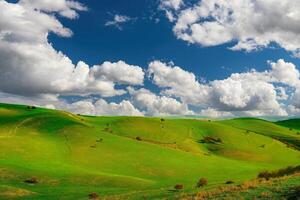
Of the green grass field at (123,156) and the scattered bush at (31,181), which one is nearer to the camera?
the green grass field at (123,156)

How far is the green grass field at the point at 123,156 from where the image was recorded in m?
62.5

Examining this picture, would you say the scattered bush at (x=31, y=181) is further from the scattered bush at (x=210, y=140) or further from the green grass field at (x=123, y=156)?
the scattered bush at (x=210, y=140)

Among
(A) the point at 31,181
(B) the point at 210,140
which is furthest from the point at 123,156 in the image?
(B) the point at 210,140

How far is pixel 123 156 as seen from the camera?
100688 millimetres


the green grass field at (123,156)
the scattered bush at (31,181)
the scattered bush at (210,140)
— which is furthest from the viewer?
the scattered bush at (210,140)

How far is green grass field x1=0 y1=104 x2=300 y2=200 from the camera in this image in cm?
6250

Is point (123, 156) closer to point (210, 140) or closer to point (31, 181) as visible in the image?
point (31, 181)

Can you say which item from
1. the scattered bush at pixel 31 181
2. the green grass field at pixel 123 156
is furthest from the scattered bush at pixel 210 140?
the scattered bush at pixel 31 181

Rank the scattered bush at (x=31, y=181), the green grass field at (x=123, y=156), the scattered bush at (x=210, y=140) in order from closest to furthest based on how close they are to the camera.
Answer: the green grass field at (x=123, y=156) → the scattered bush at (x=31, y=181) → the scattered bush at (x=210, y=140)

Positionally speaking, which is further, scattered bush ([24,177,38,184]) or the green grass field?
scattered bush ([24,177,38,184])

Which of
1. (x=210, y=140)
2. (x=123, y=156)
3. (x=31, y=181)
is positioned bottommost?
(x=31, y=181)

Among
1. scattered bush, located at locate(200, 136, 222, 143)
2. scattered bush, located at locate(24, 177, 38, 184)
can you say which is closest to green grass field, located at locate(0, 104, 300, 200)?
scattered bush, located at locate(200, 136, 222, 143)

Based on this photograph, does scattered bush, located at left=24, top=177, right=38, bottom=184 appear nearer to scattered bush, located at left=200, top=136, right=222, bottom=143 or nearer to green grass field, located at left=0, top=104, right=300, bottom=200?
green grass field, located at left=0, top=104, right=300, bottom=200

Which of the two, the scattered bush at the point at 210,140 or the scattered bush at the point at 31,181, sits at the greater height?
the scattered bush at the point at 210,140
